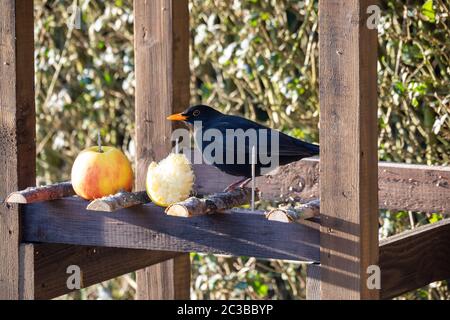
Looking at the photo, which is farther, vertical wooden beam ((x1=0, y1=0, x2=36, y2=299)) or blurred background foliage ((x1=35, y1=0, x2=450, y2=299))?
blurred background foliage ((x1=35, y1=0, x2=450, y2=299))

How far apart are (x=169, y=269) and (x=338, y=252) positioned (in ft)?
3.80

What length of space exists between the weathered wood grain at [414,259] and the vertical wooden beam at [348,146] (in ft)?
0.46

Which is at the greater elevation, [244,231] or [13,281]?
[244,231]

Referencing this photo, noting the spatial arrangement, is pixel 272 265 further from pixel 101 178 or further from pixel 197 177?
pixel 101 178

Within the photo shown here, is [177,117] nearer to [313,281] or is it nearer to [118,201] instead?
[118,201]

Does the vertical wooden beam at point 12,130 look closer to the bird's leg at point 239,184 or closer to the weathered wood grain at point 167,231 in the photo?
the weathered wood grain at point 167,231

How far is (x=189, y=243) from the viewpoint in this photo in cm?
287

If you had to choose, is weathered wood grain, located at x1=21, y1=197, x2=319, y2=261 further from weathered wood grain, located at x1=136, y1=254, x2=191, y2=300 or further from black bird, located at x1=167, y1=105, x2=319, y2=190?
weathered wood grain, located at x1=136, y1=254, x2=191, y2=300

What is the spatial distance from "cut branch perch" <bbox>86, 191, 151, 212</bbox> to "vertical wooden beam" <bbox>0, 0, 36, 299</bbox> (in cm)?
45

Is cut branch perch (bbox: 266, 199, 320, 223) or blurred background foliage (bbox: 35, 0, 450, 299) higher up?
blurred background foliage (bbox: 35, 0, 450, 299)

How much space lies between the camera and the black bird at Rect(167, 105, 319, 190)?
9.84 ft

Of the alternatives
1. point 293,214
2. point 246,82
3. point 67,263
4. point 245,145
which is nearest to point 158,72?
point 245,145

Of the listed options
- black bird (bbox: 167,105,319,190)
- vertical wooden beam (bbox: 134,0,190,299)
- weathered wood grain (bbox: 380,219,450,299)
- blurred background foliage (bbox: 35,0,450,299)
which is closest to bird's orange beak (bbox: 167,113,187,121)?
black bird (bbox: 167,105,319,190)
